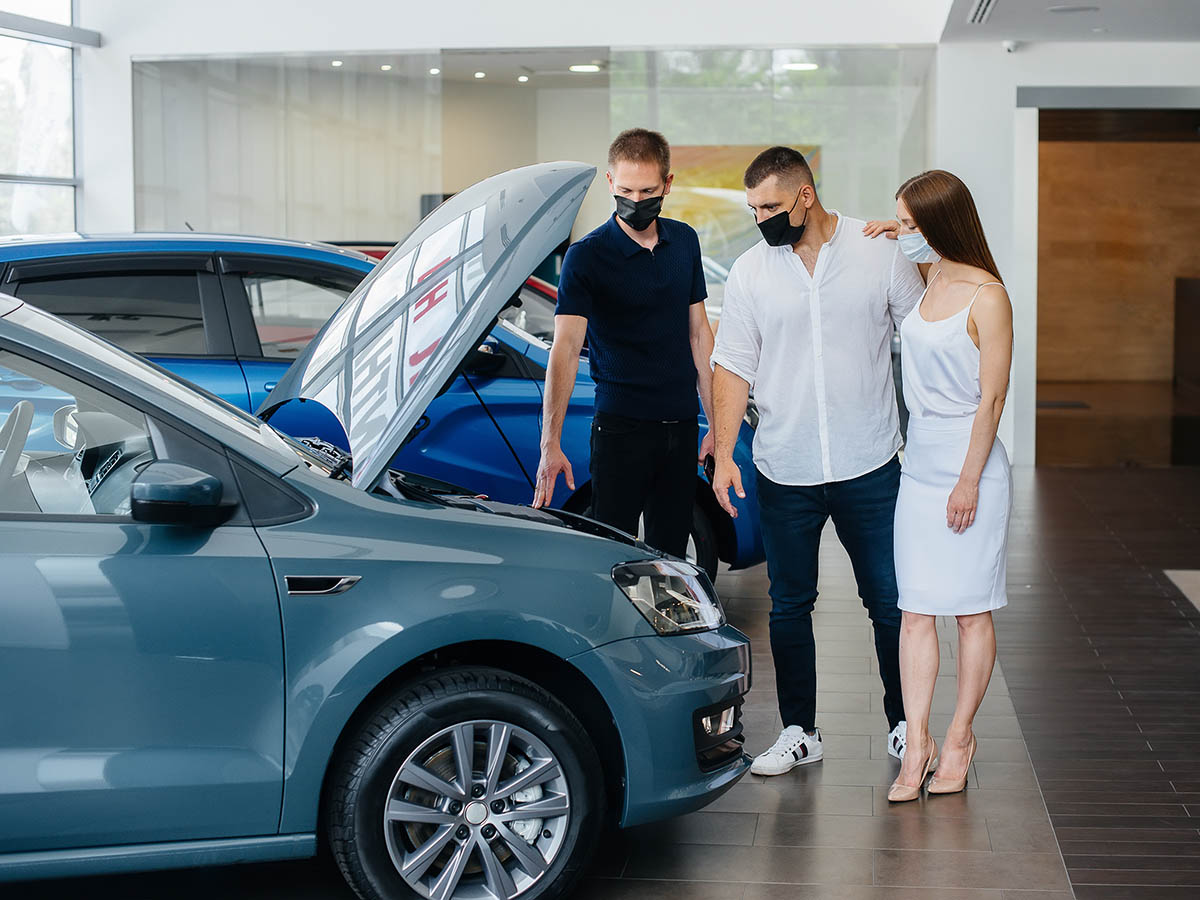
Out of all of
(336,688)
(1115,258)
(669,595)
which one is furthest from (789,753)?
(1115,258)

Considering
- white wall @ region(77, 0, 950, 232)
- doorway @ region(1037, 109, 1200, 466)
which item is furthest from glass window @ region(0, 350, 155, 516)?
doorway @ region(1037, 109, 1200, 466)

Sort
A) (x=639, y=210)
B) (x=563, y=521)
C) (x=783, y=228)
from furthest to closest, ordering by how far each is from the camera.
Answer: (x=639, y=210)
(x=783, y=228)
(x=563, y=521)

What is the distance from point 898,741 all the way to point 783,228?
166 cm

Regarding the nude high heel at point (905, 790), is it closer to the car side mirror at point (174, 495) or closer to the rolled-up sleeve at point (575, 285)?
the rolled-up sleeve at point (575, 285)

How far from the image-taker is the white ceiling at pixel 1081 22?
399 inches

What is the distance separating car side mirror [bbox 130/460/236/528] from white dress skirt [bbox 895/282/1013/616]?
196 centimetres

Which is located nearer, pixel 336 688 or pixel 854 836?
pixel 336 688

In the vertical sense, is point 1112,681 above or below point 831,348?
below

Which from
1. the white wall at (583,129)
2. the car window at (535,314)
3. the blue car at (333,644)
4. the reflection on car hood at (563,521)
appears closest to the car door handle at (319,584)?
the blue car at (333,644)

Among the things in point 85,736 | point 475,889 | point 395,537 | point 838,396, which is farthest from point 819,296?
point 85,736

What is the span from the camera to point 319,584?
308cm

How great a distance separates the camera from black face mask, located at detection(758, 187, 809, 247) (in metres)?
4.22

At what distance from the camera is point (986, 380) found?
3.95 metres

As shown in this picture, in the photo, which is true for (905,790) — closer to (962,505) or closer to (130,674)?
(962,505)
